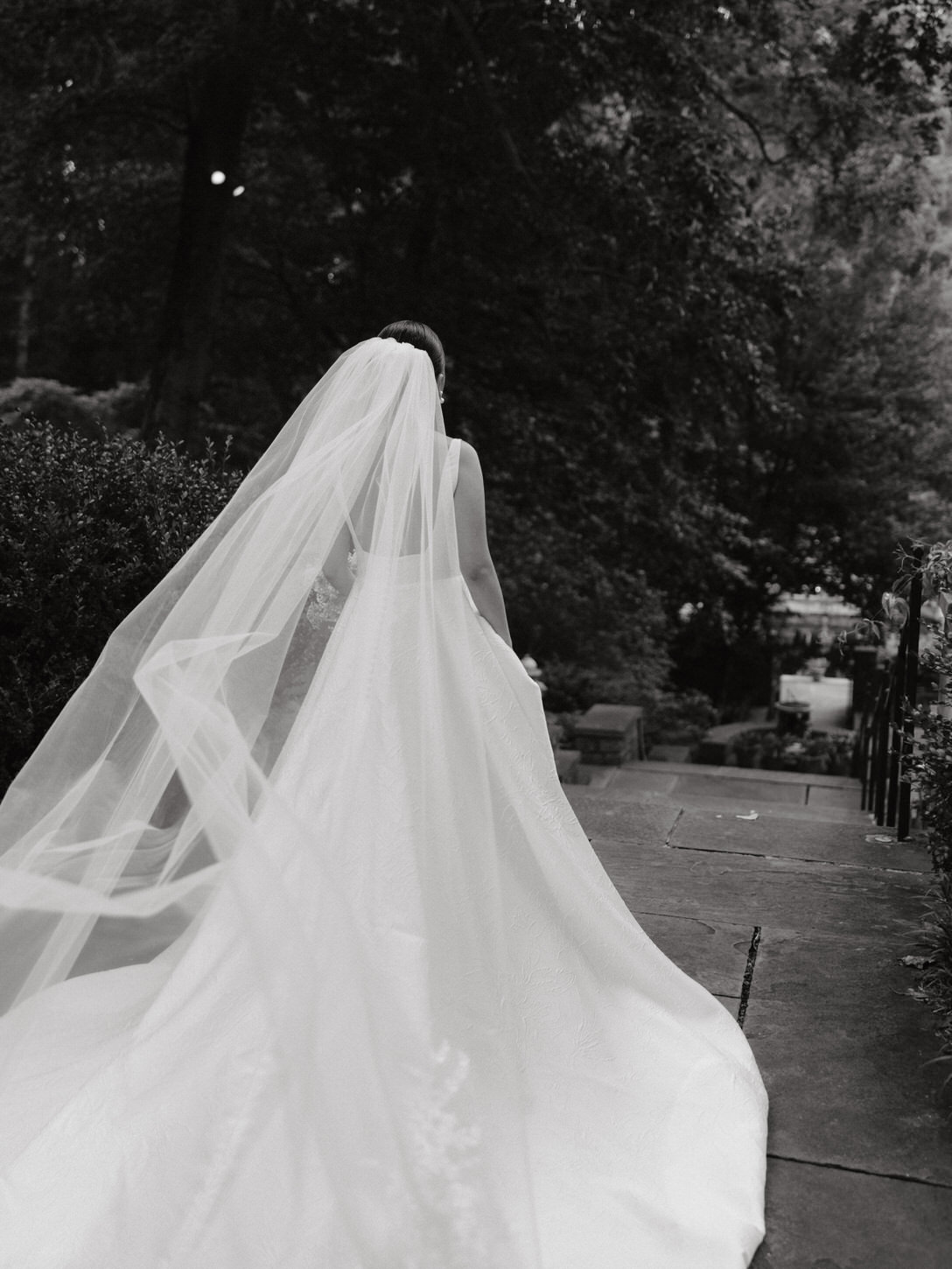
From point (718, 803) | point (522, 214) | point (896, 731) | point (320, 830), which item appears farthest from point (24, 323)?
point (320, 830)

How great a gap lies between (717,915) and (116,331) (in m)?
12.6

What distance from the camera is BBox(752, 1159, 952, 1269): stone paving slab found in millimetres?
2285

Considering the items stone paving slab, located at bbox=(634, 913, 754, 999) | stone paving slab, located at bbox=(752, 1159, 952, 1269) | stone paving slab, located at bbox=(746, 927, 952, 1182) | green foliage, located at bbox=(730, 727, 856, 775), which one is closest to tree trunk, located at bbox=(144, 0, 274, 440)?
green foliage, located at bbox=(730, 727, 856, 775)

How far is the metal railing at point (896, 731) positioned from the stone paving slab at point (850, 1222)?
5.34ft

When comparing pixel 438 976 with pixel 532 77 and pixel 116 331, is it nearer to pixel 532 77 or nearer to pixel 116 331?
pixel 532 77

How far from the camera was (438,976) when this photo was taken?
247cm

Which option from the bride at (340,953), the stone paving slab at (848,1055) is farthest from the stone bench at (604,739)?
the bride at (340,953)

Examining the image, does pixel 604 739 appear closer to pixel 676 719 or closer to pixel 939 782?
pixel 676 719

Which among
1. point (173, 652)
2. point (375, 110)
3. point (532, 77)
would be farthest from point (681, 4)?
point (173, 652)

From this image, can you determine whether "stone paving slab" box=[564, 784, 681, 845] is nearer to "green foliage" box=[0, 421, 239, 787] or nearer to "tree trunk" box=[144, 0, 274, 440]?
"green foliage" box=[0, 421, 239, 787]

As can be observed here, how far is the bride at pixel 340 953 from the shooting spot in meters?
2.13

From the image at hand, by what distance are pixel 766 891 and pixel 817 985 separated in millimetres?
1062

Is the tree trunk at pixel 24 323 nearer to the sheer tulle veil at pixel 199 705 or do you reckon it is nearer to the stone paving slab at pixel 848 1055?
the sheer tulle veil at pixel 199 705

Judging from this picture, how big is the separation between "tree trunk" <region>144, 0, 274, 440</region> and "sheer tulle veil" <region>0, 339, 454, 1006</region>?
25.4ft
